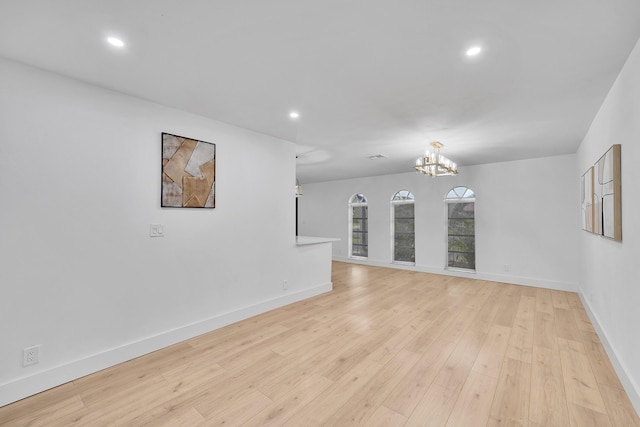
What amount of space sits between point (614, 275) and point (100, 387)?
14.3 feet

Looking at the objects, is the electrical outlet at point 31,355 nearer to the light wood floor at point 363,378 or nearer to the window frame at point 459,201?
the light wood floor at point 363,378

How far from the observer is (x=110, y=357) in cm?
242

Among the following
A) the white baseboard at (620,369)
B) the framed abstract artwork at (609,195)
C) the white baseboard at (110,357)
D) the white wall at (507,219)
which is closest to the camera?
the white baseboard at (620,369)

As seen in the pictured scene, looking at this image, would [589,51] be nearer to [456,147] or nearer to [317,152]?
[456,147]

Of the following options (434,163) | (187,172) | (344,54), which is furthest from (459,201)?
(187,172)

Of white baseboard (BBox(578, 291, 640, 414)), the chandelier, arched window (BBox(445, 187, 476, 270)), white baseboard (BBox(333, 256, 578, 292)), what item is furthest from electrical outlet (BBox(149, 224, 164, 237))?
arched window (BBox(445, 187, 476, 270))

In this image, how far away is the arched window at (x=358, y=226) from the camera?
7977mm

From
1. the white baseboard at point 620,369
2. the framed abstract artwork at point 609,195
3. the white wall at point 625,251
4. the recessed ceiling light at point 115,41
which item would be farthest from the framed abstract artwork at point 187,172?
the white baseboard at point 620,369

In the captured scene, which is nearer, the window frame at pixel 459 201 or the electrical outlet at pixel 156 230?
the electrical outlet at pixel 156 230

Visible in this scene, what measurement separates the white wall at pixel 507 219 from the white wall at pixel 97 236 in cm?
459

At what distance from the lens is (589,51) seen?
1.88 m

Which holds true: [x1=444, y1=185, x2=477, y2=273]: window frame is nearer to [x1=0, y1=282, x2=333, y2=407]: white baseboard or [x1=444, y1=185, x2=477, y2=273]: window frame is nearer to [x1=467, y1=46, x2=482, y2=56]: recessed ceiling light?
[x1=0, y1=282, x2=333, y2=407]: white baseboard

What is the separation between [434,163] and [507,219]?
2.90 m

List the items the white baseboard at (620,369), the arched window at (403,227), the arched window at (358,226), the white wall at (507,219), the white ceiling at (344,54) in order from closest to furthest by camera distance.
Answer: the white ceiling at (344,54)
the white baseboard at (620,369)
the white wall at (507,219)
the arched window at (403,227)
the arched window at (358,226)
